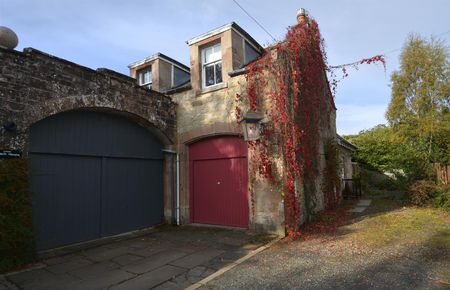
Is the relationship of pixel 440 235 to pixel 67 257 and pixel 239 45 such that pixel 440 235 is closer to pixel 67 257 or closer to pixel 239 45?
pixel 239 45

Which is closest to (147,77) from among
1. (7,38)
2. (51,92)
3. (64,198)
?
(51,92)

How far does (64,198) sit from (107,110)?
2350mm

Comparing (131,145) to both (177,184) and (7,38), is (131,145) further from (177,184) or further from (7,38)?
(7,38)

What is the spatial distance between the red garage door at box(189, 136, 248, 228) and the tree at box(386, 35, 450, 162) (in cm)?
1300

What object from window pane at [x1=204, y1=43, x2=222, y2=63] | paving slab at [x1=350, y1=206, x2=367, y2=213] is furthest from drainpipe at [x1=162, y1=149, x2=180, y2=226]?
paving slab at [x1=350, y1=206, x2=367, y2=213]

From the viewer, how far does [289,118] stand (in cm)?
741

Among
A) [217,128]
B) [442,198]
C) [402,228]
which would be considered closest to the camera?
[402,228]

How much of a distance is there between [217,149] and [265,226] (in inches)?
103

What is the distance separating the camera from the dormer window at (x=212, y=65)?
29.8 feet

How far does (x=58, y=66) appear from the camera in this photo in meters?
6.46

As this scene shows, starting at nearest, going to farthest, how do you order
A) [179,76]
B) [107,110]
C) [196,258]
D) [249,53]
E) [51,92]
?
1. [196,258]
2. [51,92]
3. [107,110]
4. [249,53]
5. [179,76]

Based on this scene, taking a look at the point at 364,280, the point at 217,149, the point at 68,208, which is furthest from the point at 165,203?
the point at 364,280

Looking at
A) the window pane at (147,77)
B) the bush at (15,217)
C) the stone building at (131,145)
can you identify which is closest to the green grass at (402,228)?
the stone building at (131,145)

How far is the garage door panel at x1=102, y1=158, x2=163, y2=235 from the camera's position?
7.69 meters
